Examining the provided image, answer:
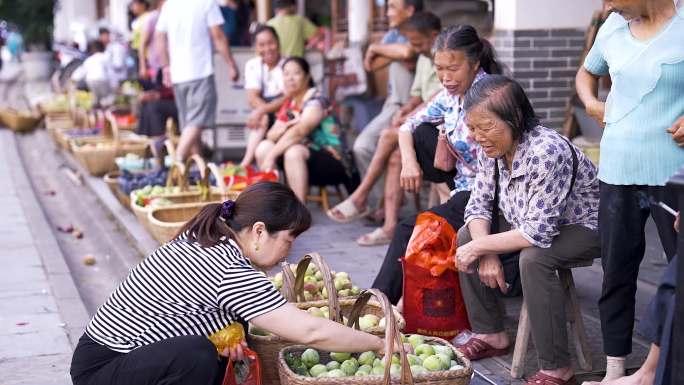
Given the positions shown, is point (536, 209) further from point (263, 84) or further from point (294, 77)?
point (263, 84)

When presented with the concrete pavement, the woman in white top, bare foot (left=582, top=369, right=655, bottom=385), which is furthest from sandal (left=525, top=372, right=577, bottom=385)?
the woman in white top

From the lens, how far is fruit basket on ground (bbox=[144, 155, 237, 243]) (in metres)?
6.41

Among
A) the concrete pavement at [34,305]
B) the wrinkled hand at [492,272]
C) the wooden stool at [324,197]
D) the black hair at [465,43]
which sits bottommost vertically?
the concrete pavement at [34,305]

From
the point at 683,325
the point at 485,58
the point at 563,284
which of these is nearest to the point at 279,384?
the point at 563,284

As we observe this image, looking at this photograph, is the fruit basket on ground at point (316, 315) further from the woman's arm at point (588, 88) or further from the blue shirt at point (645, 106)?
the woman's arm at point (588, 88)

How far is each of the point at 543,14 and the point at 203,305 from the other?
15.6ft

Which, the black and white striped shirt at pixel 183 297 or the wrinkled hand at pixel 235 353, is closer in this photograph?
the black and white striped shirt at pixel 183 297

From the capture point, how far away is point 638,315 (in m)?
5.06

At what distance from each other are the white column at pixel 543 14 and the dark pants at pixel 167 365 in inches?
182

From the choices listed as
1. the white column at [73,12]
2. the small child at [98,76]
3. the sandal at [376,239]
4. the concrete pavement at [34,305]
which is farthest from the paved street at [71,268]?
the white column at [73,12]

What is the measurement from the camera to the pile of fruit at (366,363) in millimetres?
3453

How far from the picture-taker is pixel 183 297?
3.38 m

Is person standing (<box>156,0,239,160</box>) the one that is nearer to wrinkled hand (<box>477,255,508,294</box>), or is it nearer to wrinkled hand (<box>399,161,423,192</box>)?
wrinkled hand (<box>399,161,423,192</box>)

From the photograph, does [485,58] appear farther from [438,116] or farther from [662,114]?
[662,114]
